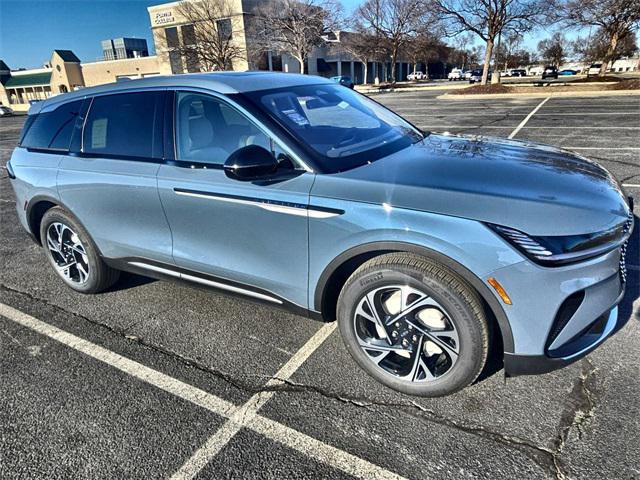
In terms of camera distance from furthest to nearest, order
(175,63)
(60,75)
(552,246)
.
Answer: (60,75)
(175,63)
(552,246)

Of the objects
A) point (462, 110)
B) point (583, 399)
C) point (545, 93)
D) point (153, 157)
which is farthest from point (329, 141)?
point (545, 93)

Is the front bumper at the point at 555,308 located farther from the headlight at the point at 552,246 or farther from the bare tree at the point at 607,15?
the bare tree at the point at 607,15

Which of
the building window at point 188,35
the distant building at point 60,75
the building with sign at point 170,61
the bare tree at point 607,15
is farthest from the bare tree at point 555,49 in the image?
the distant building at point 60,75

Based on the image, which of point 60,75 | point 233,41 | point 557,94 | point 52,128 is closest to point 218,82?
point 52,128

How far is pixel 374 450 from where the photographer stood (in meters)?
2.07

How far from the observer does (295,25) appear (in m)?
40.4

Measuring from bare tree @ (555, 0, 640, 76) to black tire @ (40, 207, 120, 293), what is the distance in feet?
104

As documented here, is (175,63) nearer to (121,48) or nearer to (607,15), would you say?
(121,48)

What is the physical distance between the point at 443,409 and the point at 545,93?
81.6 feet

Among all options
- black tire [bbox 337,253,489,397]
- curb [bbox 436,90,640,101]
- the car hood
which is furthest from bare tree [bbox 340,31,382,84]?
black tire [bbox 337,253,489,397]

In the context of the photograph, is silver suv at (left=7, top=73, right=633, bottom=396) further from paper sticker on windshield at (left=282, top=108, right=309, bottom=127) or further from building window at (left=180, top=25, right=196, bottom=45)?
building window at (left=180, top=25, right=196, bottom=45)

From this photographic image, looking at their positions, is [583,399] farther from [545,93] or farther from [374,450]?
[545,93]

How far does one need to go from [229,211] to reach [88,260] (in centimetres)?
175

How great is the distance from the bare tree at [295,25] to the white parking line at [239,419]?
42.2 m
